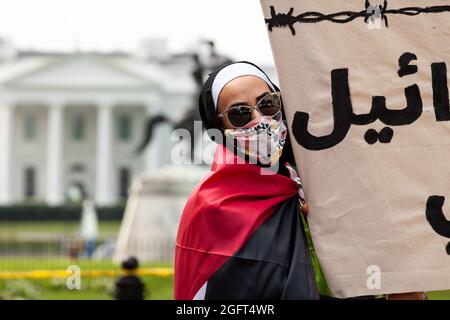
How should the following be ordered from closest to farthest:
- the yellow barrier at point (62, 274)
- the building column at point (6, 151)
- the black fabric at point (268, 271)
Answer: the black fabric at point (268, 271) < the yellow barrier at point (62, 274) < the building column at point (6, 151)

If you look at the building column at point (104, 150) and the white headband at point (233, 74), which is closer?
the white headband at point (233, 74)

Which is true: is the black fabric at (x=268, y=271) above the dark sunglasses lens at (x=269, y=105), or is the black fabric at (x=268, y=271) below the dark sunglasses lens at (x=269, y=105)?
below

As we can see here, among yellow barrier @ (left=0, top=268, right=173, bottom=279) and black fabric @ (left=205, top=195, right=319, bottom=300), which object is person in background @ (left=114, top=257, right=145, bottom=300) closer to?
yellow barrier @ (left=0, top=268, right=173, bottom=279)

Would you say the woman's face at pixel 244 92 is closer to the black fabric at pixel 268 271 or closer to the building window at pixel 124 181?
the black fabric at pixel 268 271

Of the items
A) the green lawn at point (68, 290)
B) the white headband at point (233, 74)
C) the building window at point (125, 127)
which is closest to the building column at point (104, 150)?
the building window at point (125, 127)

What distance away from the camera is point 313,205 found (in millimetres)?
2223

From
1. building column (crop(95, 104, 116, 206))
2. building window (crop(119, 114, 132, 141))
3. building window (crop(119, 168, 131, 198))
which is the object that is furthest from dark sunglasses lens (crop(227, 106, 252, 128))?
building window (crop(119, 168, 131, 198))

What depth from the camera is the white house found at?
188 ft

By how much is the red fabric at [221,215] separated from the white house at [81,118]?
54.2 meters

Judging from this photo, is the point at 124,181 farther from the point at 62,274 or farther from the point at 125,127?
the point at 62,274

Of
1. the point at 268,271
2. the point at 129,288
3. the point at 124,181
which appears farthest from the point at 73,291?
the point at 124,181

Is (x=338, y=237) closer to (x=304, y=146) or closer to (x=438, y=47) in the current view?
(x=304, y=146)

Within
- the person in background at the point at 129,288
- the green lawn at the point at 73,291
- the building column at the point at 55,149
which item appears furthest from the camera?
the building column at the point at 55,149

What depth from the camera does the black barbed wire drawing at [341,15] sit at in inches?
89.3
